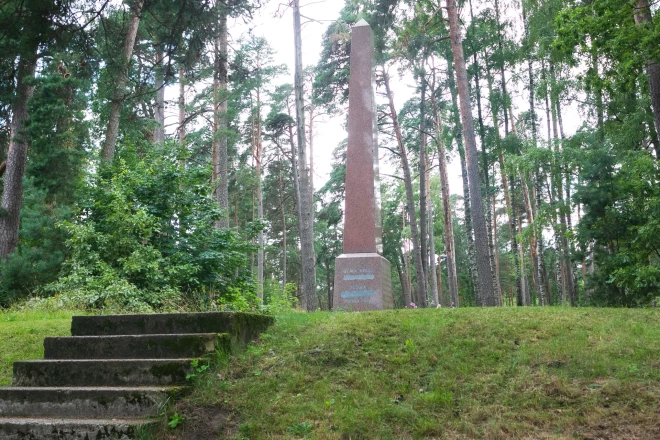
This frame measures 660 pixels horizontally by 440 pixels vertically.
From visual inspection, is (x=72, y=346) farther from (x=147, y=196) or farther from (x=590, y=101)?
(x=590, y=101)

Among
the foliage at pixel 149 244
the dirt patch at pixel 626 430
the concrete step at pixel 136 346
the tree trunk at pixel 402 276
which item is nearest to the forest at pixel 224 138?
the foliage at pixel 149 244

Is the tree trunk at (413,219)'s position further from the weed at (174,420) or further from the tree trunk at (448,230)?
the weed at (174,420)

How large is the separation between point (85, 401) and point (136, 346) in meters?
0.77

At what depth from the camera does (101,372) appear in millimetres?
4637

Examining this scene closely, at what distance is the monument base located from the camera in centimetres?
999

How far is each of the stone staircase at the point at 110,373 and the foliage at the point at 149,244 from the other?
1.81 meters

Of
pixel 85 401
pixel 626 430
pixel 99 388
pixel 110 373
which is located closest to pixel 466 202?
pixel 626 430

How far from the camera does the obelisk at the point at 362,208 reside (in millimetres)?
10086

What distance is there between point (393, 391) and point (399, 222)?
3011 cm

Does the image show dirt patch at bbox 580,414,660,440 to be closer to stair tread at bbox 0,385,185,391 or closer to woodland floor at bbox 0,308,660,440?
woodland floor at bbox 0,308,660,440

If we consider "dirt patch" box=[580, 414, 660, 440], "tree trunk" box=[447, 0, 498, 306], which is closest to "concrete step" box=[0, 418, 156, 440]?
"dirt patch" box=[580, 414, 660, 440]

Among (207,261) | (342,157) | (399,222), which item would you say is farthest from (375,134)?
(399,222)

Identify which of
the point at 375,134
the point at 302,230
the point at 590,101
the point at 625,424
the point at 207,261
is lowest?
the point at 625,424

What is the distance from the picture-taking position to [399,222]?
34312mm
